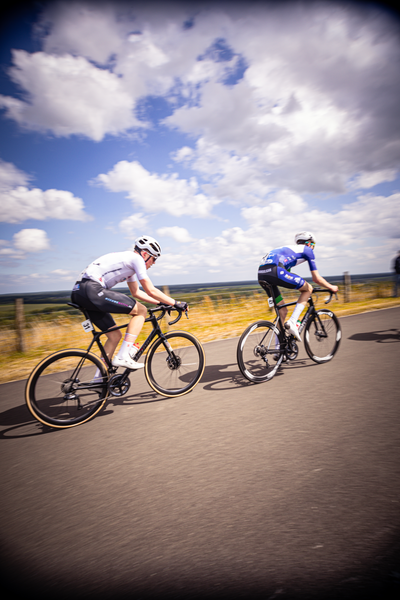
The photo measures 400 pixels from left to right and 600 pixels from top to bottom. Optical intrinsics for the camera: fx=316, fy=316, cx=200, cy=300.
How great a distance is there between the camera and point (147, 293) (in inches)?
165

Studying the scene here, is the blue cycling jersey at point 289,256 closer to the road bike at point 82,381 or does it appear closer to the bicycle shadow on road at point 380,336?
the road bike at point 82,381

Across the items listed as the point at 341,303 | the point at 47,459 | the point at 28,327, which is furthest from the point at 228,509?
the point at 341,303

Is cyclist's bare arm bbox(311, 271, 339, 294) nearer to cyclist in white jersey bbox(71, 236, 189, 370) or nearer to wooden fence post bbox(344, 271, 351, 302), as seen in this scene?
cyclist in white jersey bbox(71, 236, 189, 370)

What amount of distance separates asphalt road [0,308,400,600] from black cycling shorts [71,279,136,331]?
130 centimetres

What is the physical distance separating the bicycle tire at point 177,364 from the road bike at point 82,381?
0.01m

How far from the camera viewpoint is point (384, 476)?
2.26 meters

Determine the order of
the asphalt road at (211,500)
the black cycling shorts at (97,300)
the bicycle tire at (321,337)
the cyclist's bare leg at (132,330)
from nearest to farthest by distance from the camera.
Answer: the asphalt road at (211,500), the black cycling shorts at (97,300), the cyclist's bare leg at (132,330), the bicycle tire at (321,337)

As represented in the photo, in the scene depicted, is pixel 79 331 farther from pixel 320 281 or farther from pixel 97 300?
pixel 320 281

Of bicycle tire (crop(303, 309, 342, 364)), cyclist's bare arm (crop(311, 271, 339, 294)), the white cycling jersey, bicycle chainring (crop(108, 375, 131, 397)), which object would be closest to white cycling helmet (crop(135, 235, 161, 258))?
the white cycling jersey

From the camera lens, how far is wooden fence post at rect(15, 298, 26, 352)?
899 centimetres

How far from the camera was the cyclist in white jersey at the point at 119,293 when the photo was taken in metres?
3.83

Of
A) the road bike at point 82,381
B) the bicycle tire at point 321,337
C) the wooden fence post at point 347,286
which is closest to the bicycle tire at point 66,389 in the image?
the road bike at point 82,381

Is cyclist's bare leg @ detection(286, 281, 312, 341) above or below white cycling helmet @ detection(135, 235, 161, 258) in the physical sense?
below

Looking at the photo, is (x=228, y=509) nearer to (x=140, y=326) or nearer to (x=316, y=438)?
(x=316, y=438)
